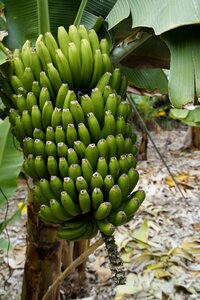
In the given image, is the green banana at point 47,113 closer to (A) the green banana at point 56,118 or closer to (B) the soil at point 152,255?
→ (A) the green banana at point 56,118

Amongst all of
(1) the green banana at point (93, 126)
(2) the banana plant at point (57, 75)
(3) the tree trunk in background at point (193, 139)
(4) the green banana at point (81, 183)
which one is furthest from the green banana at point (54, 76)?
(3) the tree trunk in background at point (193, 139)

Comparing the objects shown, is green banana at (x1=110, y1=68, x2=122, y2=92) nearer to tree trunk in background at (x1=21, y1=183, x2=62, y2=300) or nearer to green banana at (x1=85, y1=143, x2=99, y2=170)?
green banana at (x1=85, y1=143, x2=99, y2=170)

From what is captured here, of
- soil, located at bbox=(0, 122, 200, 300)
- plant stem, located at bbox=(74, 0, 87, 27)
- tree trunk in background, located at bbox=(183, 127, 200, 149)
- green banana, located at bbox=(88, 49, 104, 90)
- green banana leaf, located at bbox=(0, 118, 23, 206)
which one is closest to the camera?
green banana, located at bbox=(88, 49, 104, 90)

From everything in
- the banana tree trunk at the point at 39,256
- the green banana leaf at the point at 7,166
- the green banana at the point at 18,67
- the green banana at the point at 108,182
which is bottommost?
the banana tree trunk at the point at 39,256

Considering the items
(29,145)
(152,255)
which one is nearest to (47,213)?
(29,145)

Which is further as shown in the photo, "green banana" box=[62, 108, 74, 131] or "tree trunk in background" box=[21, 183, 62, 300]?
"tree trunk in background" box=[21, 183, 62, 300]

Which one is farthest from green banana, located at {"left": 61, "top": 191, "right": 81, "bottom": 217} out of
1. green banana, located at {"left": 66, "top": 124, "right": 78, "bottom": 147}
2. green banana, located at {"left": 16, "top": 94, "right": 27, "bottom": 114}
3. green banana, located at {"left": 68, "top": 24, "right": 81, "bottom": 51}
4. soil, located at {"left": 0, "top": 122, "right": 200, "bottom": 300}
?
soil, located at {"left": 0, "top": 122, "right": 200, "bottom": 300}

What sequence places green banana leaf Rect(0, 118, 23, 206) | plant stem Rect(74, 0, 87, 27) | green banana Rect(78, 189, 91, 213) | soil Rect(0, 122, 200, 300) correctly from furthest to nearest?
soil Rect(0, 122, 200, 300) < green banana leaf Rect(0, 118, 23, 206) < plant stem Rect(74, 0, 87, 27) < green banana Rect(78, 189, 91, 213)

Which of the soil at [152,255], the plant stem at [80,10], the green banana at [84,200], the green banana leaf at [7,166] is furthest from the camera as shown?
the soil at [152,255]
